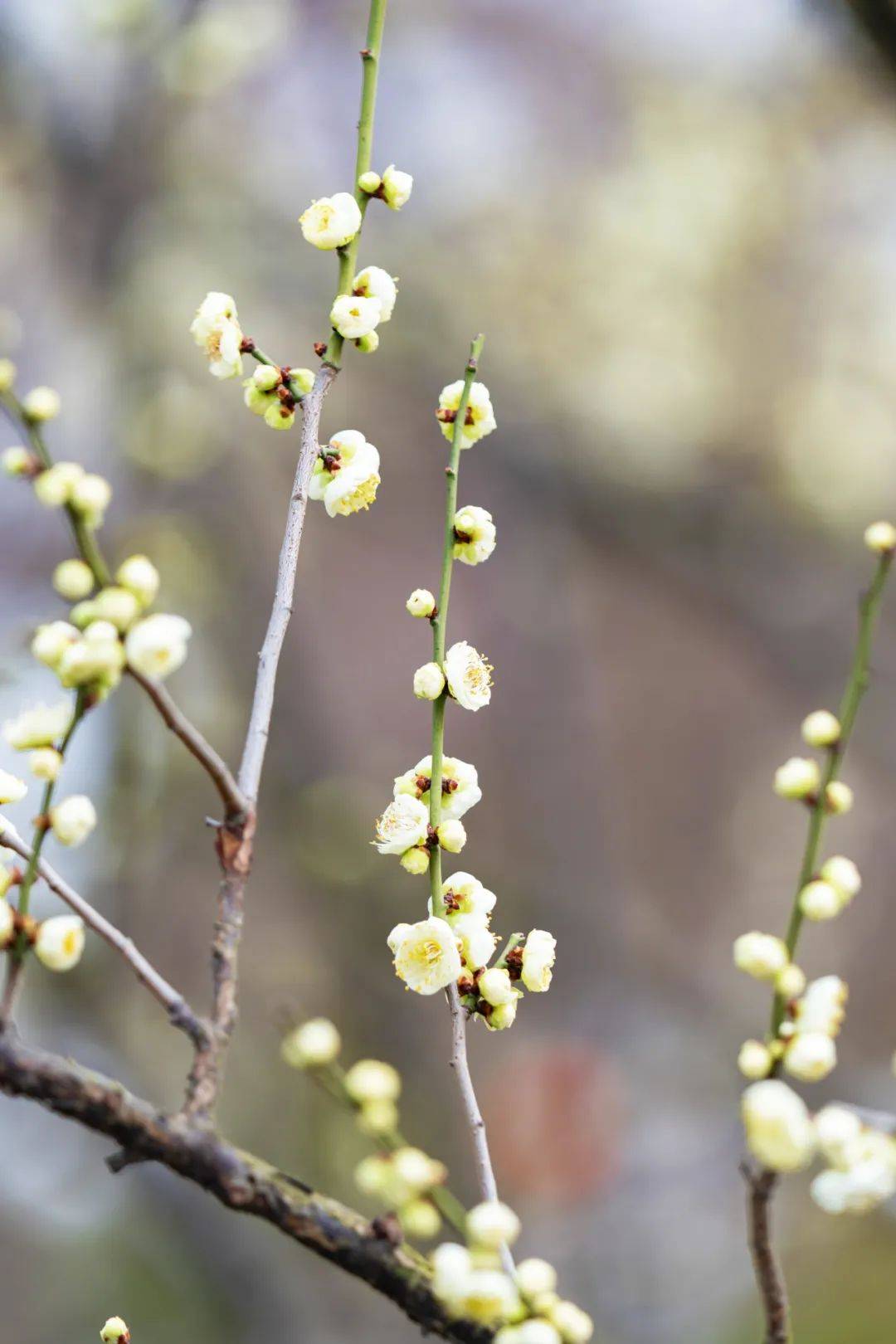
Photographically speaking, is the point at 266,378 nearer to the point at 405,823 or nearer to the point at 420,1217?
the point at 405,823

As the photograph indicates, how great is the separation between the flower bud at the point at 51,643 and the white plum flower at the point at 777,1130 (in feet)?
0.58

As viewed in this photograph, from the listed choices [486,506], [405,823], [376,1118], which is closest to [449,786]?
[405,823]

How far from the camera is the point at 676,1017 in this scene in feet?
Answer: 6.14

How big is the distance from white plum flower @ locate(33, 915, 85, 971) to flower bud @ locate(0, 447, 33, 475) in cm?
10

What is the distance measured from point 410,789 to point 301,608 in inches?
65.7

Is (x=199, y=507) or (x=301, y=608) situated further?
Result: (x=301, y=608)

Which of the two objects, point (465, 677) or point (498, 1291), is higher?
point (465, 677)

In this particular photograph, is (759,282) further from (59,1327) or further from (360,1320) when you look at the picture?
(59,1327)

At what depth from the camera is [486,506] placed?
191 cm

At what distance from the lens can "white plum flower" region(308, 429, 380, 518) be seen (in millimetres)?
390

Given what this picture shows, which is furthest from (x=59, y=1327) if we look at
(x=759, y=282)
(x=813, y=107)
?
A: (x=813, y=107)

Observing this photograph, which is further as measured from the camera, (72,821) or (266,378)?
(266,378)

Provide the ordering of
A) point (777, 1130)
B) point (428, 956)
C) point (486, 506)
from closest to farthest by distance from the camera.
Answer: point (777, 1130) → point (428, 956) → point (486, 506)

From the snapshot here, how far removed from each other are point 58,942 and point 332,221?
24cm
